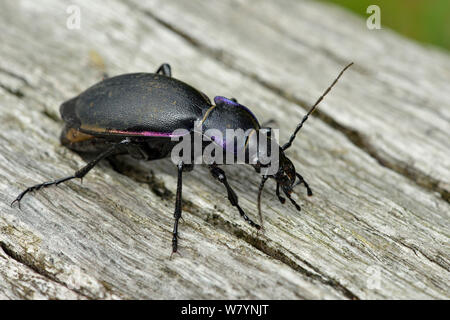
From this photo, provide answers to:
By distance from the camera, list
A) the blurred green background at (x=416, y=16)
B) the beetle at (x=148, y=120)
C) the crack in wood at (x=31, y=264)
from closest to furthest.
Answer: the crack in wood at (x=31, y=264) < the beetle at (x=148, y=120) < the blurred green background at (x=416, y=16)

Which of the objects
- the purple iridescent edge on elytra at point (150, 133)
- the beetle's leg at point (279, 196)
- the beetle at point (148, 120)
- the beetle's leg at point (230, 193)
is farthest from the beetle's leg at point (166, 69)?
the beetle's leg at point (279, 196)

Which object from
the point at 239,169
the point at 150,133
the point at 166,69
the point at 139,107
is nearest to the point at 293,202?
the point at 239,169

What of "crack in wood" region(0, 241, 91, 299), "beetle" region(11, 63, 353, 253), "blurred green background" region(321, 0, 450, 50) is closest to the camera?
"crack in wood" region(0, 241, 91, 299)

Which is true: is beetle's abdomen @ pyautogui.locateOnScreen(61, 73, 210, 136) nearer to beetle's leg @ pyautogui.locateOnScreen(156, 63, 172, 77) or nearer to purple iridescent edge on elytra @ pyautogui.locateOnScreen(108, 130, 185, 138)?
purple iridescent edge on elytra @ pyautogui.locateOnScreen(108, 130, 185, 138)

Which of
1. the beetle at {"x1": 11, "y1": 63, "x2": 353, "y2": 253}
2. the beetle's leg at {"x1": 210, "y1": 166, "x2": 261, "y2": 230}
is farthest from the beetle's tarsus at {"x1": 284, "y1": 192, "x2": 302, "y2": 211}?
the beetle's leg at {"x1": 210, "y1": 166, "x2": 261, "y2": 230}

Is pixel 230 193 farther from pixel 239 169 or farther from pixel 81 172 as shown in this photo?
pixel 81 172

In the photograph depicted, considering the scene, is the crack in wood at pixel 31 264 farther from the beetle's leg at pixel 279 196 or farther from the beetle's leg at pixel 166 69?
the beetle's leg at pixel 166 69

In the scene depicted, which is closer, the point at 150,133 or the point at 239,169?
the point at 150,133
